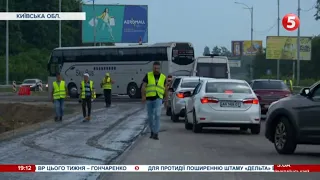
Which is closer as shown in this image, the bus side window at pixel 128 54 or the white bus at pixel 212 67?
the white bus at pixel 212 67

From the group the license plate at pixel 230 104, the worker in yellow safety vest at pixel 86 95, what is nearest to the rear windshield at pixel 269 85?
the worker in yellow safety vest at pixel 86 95

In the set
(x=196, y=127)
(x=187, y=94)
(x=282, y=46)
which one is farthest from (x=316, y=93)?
(x=282, y=46)

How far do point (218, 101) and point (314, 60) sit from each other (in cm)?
6905

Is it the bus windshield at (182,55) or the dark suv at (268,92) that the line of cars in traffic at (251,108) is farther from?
the bus windshield at (182,55)

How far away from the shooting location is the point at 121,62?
51.9 m

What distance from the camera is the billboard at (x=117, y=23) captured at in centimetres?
6612

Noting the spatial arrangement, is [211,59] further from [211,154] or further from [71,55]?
[211,154]

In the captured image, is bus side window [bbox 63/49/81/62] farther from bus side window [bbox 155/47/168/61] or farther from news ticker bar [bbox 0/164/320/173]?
news ticker bar [bbox 0/164/320/173]

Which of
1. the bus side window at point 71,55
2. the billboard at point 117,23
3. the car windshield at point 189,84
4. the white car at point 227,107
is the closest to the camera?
the white car at point 227,107

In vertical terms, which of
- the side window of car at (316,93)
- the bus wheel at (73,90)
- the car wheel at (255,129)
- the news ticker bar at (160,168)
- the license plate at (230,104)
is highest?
the side window of car at (316,93)

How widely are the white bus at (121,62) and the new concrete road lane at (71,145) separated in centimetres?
2502

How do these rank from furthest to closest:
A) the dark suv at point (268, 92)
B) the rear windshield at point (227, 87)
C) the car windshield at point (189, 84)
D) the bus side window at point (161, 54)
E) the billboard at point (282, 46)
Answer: the billboard at point (282, 46) → the bus side window at point (161, 54) → the dark suv at point (268, 92) → the car windshield at point (189, 84) → the rear windshield at point (227, 87)

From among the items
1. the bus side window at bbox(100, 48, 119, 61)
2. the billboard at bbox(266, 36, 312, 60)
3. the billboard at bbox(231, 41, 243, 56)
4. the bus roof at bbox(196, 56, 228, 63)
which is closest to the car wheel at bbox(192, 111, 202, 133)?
the bus roof at bbox(196, 56, 228, 63)

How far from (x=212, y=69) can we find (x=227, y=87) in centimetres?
2500
